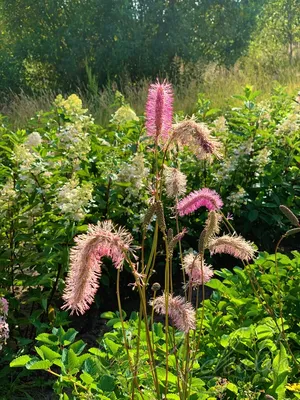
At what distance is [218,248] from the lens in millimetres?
1373

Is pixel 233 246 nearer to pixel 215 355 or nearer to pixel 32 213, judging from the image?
pixel 215 355

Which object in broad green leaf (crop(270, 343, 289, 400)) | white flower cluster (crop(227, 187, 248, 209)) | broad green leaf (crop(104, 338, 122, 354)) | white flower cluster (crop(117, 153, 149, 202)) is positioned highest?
broad green leaf (crop(270, 343, 289, 400))

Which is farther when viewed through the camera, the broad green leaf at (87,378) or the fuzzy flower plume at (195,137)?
the broad green leaf at (87,378)

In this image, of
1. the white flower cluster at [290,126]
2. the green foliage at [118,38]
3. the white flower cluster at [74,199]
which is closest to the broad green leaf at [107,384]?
the white flower cluster at [74,199]

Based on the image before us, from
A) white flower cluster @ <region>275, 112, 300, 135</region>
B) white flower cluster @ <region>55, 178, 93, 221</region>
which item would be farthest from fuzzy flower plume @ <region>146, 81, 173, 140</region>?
white flower cluster @ <region>275, 112, 300, 135</region>

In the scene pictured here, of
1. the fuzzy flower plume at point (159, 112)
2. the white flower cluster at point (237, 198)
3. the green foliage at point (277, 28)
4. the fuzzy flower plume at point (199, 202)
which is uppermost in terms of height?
the fuzzy flower plume at point (159, 112)

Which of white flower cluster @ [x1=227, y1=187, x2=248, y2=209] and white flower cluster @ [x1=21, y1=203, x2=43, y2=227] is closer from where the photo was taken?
white flower cluster @ [x1=21, y1=203, x2=43, y2=227]

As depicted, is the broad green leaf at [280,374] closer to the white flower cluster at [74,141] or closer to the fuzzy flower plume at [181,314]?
the fuzzy flower plume at [181,314]

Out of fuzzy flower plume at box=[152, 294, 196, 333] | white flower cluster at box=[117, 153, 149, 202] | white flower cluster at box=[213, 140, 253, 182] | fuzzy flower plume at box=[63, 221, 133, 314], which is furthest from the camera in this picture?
white flower cluster at box=[213, 140, 253, 182]

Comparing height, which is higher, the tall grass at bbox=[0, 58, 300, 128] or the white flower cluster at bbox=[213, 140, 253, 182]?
the white flower cluster at bbox=[213, 140, 253, 182]

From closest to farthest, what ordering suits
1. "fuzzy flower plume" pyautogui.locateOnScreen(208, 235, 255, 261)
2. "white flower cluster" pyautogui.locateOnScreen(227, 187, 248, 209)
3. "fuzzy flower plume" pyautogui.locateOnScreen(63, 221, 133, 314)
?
"fuzzy flower plume" pyautogui.locateOnScreen(63, 221, 133, 314)
"fuzzy flower plume" pyautogui.locateOnScreen(208, 235, 255, 261)
"white flower cluster" pyautogui.locateOnScreen(227, 187, 248, 209)

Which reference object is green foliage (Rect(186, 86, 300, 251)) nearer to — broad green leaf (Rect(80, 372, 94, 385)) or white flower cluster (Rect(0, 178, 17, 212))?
white flower cluster (Rect(0, 178, 17, 212))

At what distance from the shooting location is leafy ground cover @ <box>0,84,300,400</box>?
4.21ft

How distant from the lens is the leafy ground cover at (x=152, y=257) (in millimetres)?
1283
